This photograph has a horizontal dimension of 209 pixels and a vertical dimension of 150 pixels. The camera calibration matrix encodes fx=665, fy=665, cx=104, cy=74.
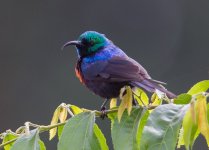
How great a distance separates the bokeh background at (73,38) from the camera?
8.77 meters

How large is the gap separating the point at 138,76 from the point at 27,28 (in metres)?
7.39

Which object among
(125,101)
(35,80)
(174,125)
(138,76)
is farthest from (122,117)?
(35,80)

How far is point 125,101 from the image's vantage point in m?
2.04

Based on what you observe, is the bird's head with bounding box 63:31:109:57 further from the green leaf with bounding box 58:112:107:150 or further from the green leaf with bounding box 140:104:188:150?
the green leaf with bounding box 140:104:188:150

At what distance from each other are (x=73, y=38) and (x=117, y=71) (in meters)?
6.34

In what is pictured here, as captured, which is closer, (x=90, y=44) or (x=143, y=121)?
(x=143, y=121)

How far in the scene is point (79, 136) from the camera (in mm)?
1923

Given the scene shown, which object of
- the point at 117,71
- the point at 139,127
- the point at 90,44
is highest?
the point at 90,44

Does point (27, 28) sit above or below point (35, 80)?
above

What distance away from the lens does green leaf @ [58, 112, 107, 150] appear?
1.90 meters

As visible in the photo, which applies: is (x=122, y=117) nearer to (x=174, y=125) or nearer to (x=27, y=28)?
(x=174, y=125)

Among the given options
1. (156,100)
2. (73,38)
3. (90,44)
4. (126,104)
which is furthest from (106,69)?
(73,38)

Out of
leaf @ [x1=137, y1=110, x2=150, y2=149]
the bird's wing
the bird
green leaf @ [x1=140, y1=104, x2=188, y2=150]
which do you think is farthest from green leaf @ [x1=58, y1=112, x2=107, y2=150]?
the bird's wing

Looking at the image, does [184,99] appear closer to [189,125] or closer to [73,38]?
[189,125]
